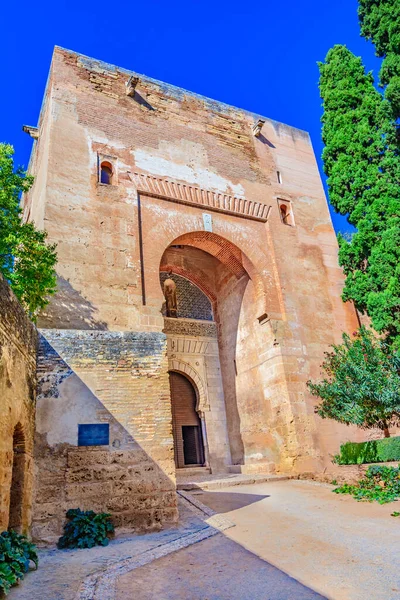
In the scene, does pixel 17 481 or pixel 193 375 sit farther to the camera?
pixel 193 375

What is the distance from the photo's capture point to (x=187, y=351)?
1285 cm

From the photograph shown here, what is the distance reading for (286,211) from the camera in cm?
1288

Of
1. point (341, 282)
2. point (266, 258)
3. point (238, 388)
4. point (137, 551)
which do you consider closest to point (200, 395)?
point (238, 388)

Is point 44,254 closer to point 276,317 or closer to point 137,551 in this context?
point 137,551

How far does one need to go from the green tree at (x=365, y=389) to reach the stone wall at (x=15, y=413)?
614 cm

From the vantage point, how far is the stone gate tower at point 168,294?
6.23 metres

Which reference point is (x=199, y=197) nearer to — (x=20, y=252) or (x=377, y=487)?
(x=20, y=252)

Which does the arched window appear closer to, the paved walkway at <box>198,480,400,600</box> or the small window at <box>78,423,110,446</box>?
the small window at <box>78,423,110,446</box>

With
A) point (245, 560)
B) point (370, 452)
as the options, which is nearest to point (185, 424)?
point (370, 452)

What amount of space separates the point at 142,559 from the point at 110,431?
6.75 ft

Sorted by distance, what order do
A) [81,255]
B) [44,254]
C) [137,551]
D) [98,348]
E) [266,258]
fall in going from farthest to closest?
[266,258] < [81,255] < [44,254] < [98,348] < [137,551]

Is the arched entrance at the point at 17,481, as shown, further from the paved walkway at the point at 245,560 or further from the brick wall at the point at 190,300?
the brick wall at the point at 190,300

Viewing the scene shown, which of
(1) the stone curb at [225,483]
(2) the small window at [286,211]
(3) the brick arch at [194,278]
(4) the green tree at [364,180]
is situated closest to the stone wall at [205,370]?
(3) the brick arch at [194,278]

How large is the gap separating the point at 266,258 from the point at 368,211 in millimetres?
2770
